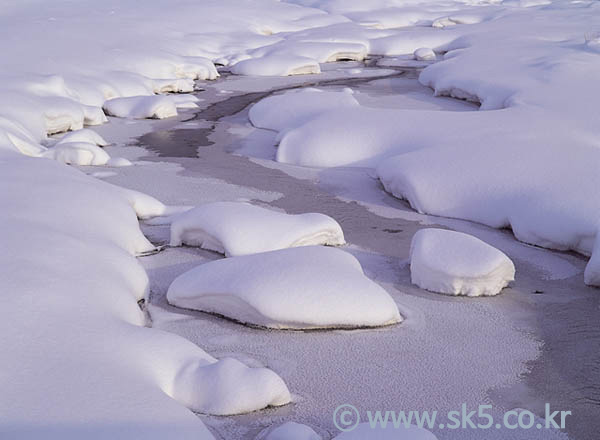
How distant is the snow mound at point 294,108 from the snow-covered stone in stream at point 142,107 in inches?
37.2

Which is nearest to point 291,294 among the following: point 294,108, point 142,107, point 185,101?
point 294,108

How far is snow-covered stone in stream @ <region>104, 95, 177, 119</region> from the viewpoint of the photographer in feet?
24.5

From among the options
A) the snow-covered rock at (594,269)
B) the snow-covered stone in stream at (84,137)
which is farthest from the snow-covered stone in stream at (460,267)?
the snow-covered stone in stream at (84,137)

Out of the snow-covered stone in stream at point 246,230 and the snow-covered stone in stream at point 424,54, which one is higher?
the snow-covered stone in stream at point 246,230

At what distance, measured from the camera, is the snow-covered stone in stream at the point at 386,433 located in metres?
1.86

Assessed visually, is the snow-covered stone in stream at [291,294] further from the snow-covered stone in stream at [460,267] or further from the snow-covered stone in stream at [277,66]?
the snow-covered stone in stream at [277,66]

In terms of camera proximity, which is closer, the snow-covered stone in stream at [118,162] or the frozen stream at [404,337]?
the frozen stream at [404,337]

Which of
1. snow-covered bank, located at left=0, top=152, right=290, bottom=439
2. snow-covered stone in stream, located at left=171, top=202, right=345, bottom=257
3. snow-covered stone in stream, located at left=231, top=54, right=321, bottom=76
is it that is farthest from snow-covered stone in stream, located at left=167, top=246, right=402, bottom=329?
snow-covered stone in stream, located at left=231, top=54, right=321, bottom=76

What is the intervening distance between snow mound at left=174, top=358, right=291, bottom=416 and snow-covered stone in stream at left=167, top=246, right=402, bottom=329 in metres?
0.51

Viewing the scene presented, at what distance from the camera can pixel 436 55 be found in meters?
12.8

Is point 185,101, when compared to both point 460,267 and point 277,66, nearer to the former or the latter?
point 277,66

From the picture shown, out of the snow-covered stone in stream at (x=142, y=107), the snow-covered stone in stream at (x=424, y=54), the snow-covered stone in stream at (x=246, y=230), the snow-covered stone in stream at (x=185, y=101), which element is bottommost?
the snow-covered stone in stream at (x=185, y=101)

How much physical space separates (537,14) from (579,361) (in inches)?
549

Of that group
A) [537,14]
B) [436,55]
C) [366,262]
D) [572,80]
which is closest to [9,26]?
[436,55]
